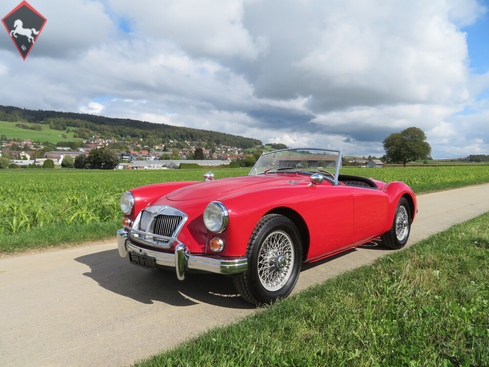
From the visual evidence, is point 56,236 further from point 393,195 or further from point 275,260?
point 393,195

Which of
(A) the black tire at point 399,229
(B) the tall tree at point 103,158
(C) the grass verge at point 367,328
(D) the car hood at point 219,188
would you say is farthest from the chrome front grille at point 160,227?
(B) the tall tree at point 103,158

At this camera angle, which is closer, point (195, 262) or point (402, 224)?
point (195, 262)

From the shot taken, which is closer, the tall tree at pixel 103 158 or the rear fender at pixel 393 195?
the rear fender at pixel 393 195

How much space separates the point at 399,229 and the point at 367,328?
3.03m

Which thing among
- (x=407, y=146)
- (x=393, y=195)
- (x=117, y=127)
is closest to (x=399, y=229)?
(x=393, y=195)

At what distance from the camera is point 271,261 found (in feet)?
9.42

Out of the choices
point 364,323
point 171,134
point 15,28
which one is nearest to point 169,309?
point 364,323

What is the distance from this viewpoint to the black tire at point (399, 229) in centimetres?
455

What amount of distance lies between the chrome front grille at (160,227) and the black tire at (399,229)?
10.3 feet

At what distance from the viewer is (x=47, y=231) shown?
5.33 meters

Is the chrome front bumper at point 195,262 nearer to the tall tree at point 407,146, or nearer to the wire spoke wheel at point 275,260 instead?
the wire spoke wheel at point 275,260

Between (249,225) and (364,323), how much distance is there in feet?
3.58

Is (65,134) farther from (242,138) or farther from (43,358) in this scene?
(43,358)

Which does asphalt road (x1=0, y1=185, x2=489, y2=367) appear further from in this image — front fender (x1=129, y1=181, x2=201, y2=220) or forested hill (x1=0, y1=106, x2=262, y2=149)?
forested hill (x1=0, y1=106, x2=262, y2=149)
